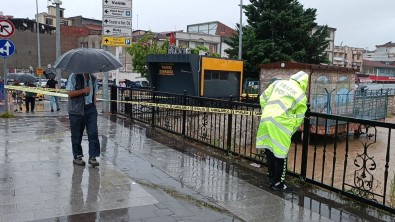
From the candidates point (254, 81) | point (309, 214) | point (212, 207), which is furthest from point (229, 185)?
point (254, 81)

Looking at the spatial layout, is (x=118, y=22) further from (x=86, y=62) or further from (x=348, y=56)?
(x=348, y=56)

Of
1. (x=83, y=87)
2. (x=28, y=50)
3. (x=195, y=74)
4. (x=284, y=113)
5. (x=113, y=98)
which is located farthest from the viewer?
(x=28, y=50)

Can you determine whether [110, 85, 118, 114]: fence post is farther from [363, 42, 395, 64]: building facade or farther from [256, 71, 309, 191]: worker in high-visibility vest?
[363, 42, 395, 64]: building facade

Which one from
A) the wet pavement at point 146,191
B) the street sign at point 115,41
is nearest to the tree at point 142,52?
the street sign at point 115,41

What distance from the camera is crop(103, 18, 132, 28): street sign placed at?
13.1 meters

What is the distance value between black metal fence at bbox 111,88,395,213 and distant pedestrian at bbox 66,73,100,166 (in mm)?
2468

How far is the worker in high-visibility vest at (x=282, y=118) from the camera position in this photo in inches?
200

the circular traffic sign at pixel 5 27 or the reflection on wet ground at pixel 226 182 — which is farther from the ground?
the circular traffic sign at pixel 5 27

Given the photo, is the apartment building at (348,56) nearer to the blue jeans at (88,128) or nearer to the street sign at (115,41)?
the street sign at (115,41)

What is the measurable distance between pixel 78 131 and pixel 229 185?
A: 2.61m

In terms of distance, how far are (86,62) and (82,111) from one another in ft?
2.76

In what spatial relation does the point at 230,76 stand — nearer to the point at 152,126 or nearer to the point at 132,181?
the point at 152,126

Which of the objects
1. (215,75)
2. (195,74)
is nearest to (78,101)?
(195,74)

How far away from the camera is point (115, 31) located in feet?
43.5
